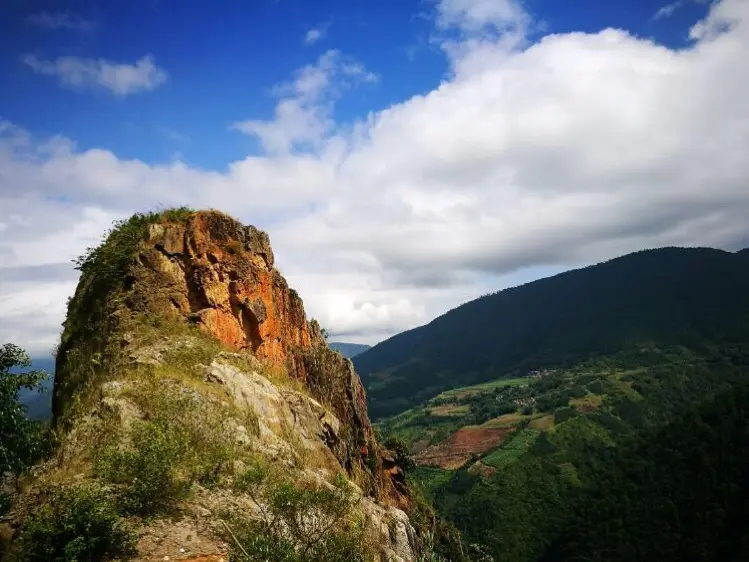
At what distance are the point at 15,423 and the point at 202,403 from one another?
6.56 meters

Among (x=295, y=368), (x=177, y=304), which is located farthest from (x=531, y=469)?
(x=177, y=304)

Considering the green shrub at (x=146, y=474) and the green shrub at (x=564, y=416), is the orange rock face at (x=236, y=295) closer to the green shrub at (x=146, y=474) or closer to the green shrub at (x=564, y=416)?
the green shrub at (x=146, y=474)

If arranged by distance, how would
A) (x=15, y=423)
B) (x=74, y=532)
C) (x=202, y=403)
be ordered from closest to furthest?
1. (x=74, y=532)
2. (x=15, y=423)
3. (x=202, y=403)

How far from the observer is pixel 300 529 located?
44.1 feet

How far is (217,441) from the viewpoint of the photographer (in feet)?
56.1

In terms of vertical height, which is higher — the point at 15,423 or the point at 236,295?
the point at 236,295

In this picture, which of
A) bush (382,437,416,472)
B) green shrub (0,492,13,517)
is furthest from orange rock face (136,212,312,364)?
bush (382,437,416,472)

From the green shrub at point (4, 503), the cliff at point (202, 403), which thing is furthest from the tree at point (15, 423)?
the green shrub at point (4, 503)

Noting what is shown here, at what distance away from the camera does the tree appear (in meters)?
17.3

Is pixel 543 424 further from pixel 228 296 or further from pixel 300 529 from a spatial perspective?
pixel 300 529

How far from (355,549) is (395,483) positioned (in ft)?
135

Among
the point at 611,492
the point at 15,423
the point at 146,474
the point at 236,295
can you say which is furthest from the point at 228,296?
the point at 611,492

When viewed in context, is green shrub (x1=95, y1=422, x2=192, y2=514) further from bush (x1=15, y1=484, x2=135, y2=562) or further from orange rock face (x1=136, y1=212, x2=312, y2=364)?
orange rock face (x1=136, y1=212, x2=312, y2=364)

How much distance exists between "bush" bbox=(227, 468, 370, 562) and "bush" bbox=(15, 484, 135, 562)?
286 centimetres
